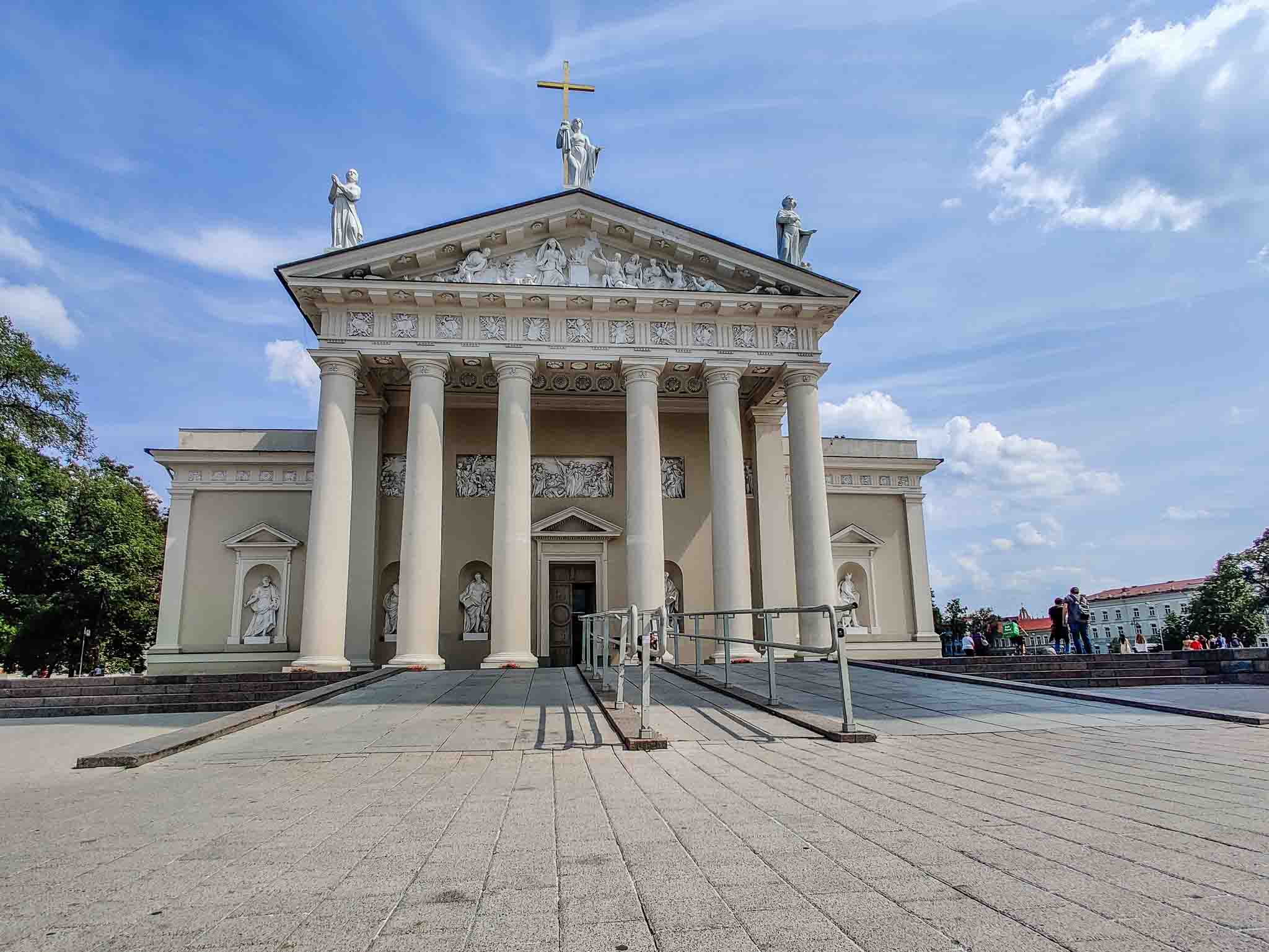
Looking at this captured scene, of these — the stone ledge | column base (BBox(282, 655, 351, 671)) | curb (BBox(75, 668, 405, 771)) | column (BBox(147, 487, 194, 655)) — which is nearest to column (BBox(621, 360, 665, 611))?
the stone ledge

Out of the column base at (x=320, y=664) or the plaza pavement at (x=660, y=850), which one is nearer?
the plaza pavement at (x=660, y=850)

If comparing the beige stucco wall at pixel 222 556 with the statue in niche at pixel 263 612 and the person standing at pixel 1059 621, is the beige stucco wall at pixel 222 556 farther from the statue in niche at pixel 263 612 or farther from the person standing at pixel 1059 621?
the person standing at pixel 1059 621

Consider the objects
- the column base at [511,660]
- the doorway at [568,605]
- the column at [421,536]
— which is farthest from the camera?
the doorway at [568,605]

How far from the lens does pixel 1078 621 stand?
19.0m

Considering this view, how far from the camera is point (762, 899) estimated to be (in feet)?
9.33

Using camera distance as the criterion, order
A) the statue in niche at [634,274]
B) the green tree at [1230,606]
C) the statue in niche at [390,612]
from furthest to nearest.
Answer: the green tree at [1230,606] < the statue in niche at [390,612] < the statue in niche at [634,274]

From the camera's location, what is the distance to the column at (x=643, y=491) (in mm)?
18344

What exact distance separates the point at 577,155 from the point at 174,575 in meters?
16.7

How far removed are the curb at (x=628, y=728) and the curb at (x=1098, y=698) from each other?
5.72 meters

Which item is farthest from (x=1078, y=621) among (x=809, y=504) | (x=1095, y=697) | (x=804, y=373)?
(x=1095, y=697)

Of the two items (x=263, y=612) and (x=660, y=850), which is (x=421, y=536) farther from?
(x=660, y=850)

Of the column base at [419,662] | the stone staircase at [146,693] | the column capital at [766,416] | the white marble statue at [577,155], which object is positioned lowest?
the stone staircase at [146,693]

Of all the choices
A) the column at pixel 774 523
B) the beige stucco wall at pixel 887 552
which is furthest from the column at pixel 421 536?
the beige stucco wall at pixel 887 552

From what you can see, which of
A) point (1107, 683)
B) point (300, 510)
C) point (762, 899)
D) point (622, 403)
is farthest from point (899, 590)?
point (762, 899)
